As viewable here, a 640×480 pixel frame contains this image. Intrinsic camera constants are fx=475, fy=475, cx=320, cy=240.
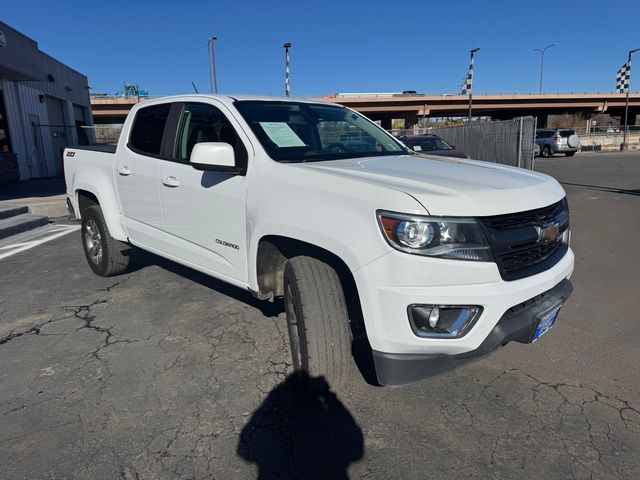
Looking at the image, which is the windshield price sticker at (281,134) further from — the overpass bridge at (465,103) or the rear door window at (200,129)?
the overpass bridge at (465,103)

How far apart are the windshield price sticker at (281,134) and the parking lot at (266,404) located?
5.04 ft

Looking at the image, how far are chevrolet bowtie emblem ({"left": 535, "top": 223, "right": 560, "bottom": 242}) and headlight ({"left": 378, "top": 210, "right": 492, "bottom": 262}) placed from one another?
0.52 m

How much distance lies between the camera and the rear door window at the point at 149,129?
4242 millimetres

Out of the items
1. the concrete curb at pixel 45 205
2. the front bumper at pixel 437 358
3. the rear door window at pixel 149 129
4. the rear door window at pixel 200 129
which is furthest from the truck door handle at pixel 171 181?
the concrete curb at pixel 45 205

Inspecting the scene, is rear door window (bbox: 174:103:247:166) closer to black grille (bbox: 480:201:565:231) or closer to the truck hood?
the truck hood

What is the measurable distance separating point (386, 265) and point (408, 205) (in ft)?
1.02

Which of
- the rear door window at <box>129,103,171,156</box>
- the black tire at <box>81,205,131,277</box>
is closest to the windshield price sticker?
the rear door window at <box>129,103,171,156</box>

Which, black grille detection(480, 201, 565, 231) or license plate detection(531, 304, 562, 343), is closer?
black grille detection(480, 201, 565, 231)

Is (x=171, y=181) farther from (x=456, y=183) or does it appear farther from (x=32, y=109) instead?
(x=32, y=109)

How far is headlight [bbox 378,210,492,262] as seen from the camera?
2.31 metres

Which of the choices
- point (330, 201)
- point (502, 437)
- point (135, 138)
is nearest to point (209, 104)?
point (135, 138)

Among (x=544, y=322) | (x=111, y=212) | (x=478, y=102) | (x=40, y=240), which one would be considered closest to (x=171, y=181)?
(x=111, y=212)

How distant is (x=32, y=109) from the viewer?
1725cm

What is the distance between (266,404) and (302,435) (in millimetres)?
377
